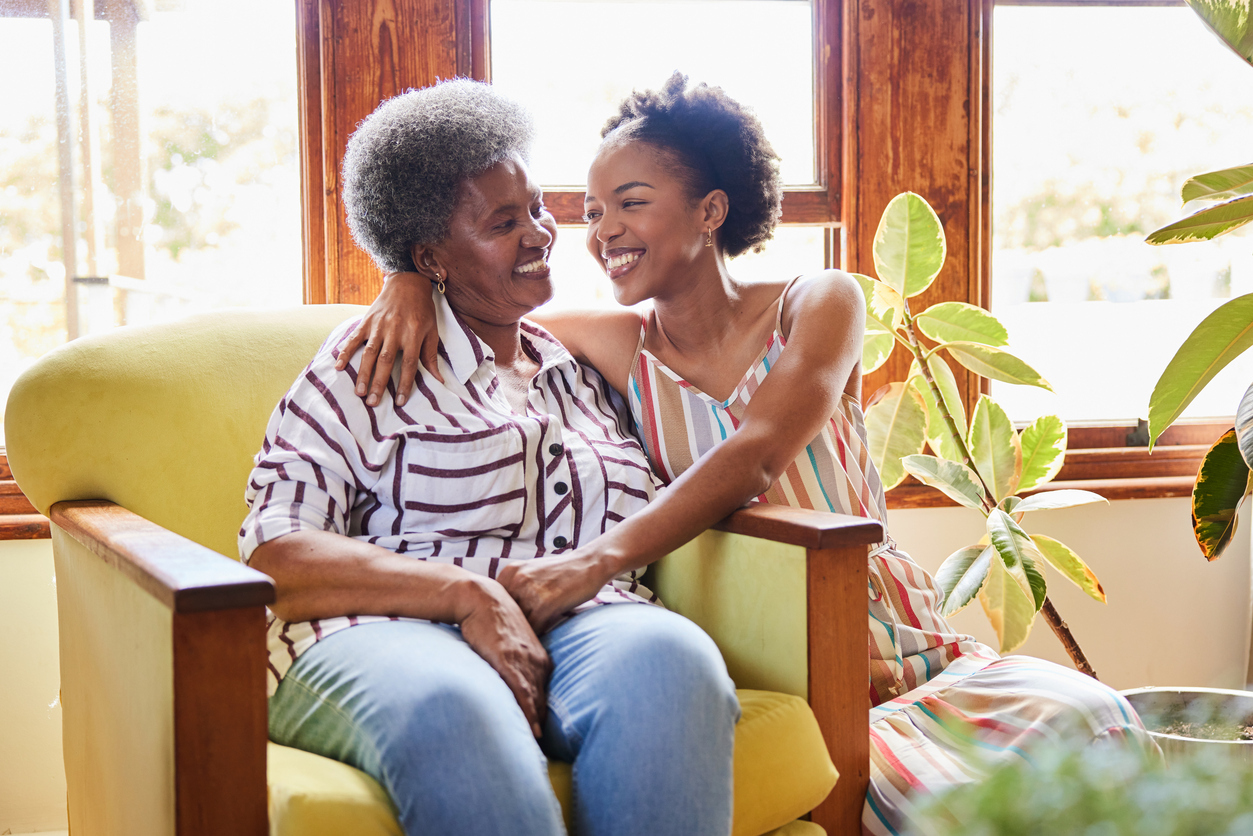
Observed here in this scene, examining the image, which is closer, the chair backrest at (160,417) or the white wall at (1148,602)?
the chair backrest at (160,417)

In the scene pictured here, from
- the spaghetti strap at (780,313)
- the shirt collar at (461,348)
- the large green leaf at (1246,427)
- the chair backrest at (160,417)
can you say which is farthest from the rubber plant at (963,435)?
the chair backrest at (160,417)

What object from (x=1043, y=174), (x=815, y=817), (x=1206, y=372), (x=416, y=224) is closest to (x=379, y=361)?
(x=416, y=224)

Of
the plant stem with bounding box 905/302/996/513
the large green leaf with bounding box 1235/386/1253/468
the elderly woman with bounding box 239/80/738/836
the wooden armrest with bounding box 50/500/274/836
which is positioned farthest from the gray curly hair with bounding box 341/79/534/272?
the large green leaf with bounding box 1235/386/1253/468

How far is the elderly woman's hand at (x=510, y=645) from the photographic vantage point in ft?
3.45

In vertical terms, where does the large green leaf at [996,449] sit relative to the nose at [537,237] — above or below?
below

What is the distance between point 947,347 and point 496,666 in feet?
4.39

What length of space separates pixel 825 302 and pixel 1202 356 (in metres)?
0.80

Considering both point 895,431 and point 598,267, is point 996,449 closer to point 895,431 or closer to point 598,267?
point 895,431

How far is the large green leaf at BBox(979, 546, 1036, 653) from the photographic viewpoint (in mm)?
1896

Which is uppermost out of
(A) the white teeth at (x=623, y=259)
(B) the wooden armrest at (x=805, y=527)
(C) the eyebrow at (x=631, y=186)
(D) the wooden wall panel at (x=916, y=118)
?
(D) the wooden wall panel at (x=916, y=118)

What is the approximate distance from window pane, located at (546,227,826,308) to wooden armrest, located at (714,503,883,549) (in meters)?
1.08

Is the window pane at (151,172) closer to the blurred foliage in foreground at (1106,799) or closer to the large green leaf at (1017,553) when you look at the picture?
the large green leaf at (1017,553)

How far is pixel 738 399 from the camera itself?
4.91ft

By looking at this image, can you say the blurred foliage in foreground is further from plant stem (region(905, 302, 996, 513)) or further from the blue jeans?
plant stem (region(905, 302, 996, 513))
